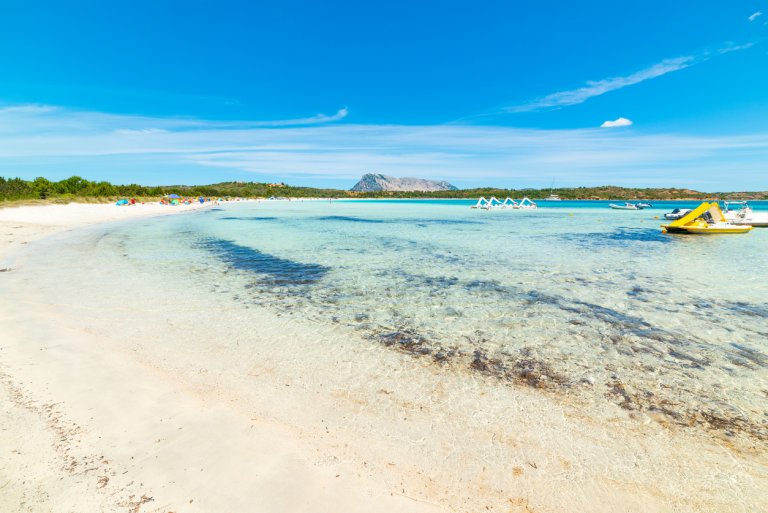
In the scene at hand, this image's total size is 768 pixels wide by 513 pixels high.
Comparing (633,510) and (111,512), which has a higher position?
(111,512)

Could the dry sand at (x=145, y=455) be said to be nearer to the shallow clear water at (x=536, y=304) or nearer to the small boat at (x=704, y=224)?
the shallow clear water at (x=536, y=304)

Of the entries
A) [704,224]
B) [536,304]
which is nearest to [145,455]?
[536,304]

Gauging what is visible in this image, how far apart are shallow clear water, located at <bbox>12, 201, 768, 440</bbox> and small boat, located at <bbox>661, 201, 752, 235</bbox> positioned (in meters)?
11.9

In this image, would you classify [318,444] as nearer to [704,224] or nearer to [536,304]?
[536,304]

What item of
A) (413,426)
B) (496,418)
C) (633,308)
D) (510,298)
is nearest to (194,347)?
(413,426)

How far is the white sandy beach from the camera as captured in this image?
3.30 metres

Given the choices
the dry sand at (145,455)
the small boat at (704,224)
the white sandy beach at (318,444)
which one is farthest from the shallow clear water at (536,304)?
the small boat at (704,224)

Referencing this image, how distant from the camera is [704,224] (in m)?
31.0

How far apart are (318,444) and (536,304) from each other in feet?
26.8

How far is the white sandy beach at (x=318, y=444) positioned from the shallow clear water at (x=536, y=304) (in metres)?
1.03

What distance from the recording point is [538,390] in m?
5.56

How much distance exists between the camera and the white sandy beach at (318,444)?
3.30 metres

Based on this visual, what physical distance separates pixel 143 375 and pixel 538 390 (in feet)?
20.8

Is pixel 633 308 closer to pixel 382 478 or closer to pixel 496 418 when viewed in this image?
pixel 496 418
